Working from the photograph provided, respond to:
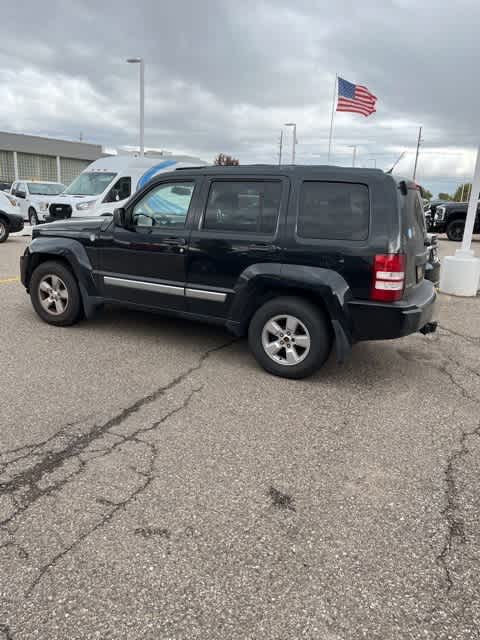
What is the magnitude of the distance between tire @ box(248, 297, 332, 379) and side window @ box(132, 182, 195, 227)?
4.32 ft

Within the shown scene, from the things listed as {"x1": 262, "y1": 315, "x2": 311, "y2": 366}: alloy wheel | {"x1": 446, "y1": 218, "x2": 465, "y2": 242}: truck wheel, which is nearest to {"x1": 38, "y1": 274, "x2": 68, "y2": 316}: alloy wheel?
{"x1": 262, "y1": 315, "x2": 311, "y2": 366}: alloy wheel

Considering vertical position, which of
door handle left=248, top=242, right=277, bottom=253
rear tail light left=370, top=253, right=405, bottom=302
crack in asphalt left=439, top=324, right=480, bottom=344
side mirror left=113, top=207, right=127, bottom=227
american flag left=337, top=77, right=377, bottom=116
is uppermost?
american flag left=337, top=77, right=377, bottom=116

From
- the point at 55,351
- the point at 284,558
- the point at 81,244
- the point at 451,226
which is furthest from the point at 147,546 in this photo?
the point at 451,226

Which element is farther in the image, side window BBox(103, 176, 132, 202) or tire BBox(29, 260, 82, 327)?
side window BBox(103, 176, 132, 202)

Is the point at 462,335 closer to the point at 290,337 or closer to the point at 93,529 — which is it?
the point at 290,337

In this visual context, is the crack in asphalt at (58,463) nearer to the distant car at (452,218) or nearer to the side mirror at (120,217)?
the side mirror at (120,217)

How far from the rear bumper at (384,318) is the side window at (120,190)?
1203 cm

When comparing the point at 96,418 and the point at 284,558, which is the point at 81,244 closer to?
the point at 96,418

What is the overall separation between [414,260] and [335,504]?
8.02 ft

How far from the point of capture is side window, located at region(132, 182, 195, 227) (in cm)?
507

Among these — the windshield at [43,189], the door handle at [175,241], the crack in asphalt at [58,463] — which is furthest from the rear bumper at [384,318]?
the windshield at [43,189]

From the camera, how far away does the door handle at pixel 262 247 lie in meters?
4.52

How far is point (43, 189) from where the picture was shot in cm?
2002

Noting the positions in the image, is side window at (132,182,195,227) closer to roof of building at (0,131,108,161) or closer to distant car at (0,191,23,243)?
distant car at (0,191,23,243)
